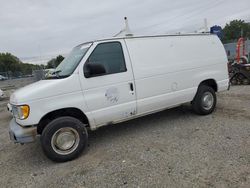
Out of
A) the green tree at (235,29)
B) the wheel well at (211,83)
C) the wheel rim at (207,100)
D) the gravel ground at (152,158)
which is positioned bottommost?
the gravel ground at (152,158)

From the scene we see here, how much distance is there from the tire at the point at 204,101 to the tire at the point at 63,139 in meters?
2.98

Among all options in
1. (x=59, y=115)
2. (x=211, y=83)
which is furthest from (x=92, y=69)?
(x=211, y=83)

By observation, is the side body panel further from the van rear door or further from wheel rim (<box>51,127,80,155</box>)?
wheel rim (<box>51,127,80,155</box>)

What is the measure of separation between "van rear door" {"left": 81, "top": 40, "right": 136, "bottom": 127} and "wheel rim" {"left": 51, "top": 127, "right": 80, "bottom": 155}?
1.62 feet

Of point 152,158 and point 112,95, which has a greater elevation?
point 112,95

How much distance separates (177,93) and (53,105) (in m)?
2.79

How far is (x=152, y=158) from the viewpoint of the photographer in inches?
144

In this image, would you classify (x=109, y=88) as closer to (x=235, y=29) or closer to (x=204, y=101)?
(x=204, y=101)

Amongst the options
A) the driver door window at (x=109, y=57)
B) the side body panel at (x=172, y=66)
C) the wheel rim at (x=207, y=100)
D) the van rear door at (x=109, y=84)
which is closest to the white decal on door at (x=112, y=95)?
the van rear door at (x=109, y=84)

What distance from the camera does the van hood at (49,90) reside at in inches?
141

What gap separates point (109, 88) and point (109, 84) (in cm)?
8

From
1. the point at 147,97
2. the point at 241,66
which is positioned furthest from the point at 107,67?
the point at 241,66

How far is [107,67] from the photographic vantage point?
13.8ft

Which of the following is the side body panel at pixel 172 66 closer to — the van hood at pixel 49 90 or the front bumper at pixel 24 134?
the van hood at pixel 49 90
